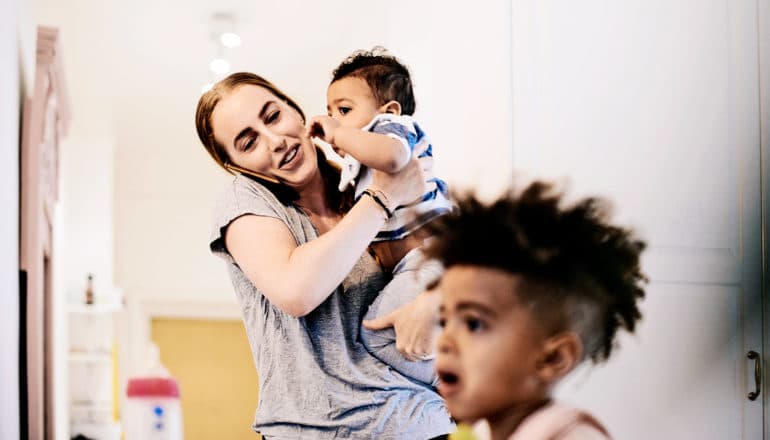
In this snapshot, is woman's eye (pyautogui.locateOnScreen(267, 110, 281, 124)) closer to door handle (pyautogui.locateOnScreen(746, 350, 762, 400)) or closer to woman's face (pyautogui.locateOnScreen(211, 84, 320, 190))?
woman's face (pyautogui.locateOnScreen(211, 84, 320, 190))

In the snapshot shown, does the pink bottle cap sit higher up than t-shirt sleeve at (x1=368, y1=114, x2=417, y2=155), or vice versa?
t-shirt sleeve at (x1=368, y1=114, x2=417, y2=155)

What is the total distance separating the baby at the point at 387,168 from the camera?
109 centimetres

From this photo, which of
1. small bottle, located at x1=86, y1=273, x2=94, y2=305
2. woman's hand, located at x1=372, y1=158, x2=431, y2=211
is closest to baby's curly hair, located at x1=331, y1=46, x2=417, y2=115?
woman's hand, located at x1=372, y1=158, x2=431, y2=211

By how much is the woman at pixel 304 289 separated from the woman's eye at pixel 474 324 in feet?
0.44

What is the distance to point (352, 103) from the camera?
1172 millimetres

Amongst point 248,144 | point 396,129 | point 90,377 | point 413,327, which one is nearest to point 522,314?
point 413,327

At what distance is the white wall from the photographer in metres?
1.40

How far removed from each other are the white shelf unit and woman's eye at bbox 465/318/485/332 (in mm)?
1494

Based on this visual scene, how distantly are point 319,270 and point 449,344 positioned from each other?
20 cm

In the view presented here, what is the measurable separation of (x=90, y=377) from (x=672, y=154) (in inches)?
69.4

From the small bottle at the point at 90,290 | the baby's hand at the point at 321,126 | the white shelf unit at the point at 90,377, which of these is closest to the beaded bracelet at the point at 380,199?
the baby's hand at the point at 321,126

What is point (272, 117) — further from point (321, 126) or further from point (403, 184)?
point (403, 184)

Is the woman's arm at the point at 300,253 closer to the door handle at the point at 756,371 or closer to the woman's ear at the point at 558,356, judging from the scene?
the woman's ear at the point at 558,356

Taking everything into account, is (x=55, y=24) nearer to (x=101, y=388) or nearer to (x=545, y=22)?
(x=101, y=388)
